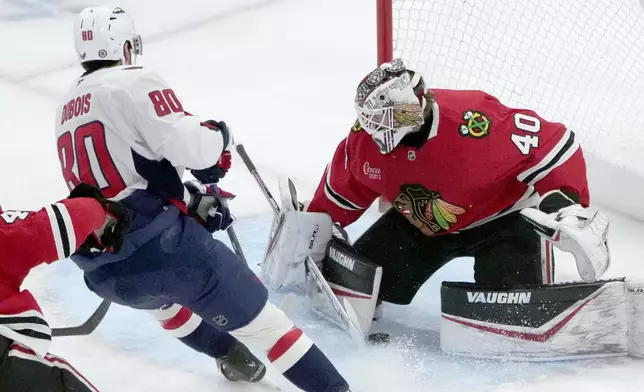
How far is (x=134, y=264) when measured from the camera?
6.47ft

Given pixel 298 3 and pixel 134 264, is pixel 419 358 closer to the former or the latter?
pixel 134 264

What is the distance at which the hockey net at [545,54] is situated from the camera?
3143mm

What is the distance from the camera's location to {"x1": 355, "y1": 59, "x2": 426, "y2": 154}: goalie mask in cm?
227

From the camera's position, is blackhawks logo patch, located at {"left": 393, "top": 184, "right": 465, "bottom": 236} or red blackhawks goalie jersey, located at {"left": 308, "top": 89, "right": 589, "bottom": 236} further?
blackhawks logo patch, located at {"left": 393, "top": 184, "right": 465, "bottom": 236}

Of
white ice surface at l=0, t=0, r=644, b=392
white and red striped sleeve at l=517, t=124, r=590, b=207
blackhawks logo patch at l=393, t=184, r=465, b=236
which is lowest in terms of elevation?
white ice surface at l=0, t=0, r=644, b=392

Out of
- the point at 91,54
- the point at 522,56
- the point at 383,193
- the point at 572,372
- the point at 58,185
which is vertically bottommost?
the point at 58,185

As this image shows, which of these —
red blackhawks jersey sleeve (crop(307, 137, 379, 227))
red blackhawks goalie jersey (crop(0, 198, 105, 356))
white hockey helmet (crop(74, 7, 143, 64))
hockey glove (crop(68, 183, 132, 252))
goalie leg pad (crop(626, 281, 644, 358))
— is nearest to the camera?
red blackhawks goalie jersey (crop(0, 198, 105, 356))

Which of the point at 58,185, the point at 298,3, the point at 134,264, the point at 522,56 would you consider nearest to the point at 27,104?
the point at 58,185

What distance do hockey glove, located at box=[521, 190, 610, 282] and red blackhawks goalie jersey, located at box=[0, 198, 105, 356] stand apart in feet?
3.61

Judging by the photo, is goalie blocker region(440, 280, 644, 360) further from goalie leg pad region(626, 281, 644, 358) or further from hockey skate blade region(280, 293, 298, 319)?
hockey skate blade region(280, 293, 298, 319)

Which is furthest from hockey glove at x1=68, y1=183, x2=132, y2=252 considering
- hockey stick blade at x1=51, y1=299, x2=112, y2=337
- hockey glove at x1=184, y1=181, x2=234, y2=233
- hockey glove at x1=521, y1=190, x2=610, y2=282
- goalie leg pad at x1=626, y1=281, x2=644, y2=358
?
goalie leg pad at x1=626, y1=281, x2=644, y2=358

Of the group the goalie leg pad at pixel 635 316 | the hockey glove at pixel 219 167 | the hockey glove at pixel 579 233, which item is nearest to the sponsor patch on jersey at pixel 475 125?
the hockey glove at pixel 579 233

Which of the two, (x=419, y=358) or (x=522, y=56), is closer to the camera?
(x=419, y=358)

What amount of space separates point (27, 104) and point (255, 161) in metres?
1.46
